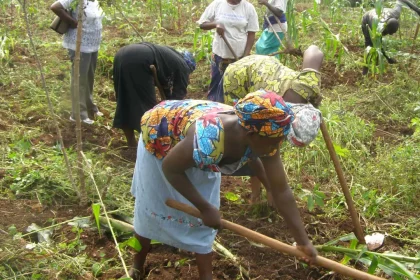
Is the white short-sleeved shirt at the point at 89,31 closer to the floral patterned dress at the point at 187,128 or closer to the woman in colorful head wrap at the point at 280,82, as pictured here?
the woman in colorful head wrap at the point at 280,82

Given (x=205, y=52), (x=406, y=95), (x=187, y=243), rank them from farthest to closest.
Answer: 1. (x=205, y=52)
2. (x=406, y=95)
3. (x=187, y=243)

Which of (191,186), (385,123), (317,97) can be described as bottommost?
(385,123)

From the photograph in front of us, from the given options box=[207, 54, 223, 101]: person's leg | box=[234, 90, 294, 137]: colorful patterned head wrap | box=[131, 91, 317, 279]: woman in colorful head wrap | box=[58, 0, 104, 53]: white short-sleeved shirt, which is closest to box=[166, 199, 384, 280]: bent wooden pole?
box=[131, 91, 317, 279]: woman in colorful head wrap

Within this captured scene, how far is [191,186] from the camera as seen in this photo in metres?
2.16

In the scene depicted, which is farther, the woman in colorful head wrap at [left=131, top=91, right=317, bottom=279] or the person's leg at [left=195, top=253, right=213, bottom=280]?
the person's leg at [left=195, top=253, right=213, bottom=280]

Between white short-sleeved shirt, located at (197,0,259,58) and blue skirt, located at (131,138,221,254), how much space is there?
2.23 m

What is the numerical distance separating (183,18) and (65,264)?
616 centimetres

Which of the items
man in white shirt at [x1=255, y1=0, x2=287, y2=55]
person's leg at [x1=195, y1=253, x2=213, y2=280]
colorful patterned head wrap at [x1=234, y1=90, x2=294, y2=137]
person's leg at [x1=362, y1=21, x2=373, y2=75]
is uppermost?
colorful patterned head wrap at [x1=234, y1=90, x2=294, y2=137]

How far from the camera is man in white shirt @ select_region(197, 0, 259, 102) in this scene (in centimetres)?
440

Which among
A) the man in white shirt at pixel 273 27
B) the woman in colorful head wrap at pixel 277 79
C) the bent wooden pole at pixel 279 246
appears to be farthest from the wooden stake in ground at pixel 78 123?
the man in white shirt at pixel 273 27

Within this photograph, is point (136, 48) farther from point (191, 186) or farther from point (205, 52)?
point (205, 52)

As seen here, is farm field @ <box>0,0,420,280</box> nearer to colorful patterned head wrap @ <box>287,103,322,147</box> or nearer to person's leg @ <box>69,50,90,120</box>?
person's leg @ <box>69,50,90,120</box>

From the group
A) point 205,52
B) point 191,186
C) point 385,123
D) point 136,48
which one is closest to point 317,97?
point 191,186

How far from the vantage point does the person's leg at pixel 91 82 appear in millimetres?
4559
